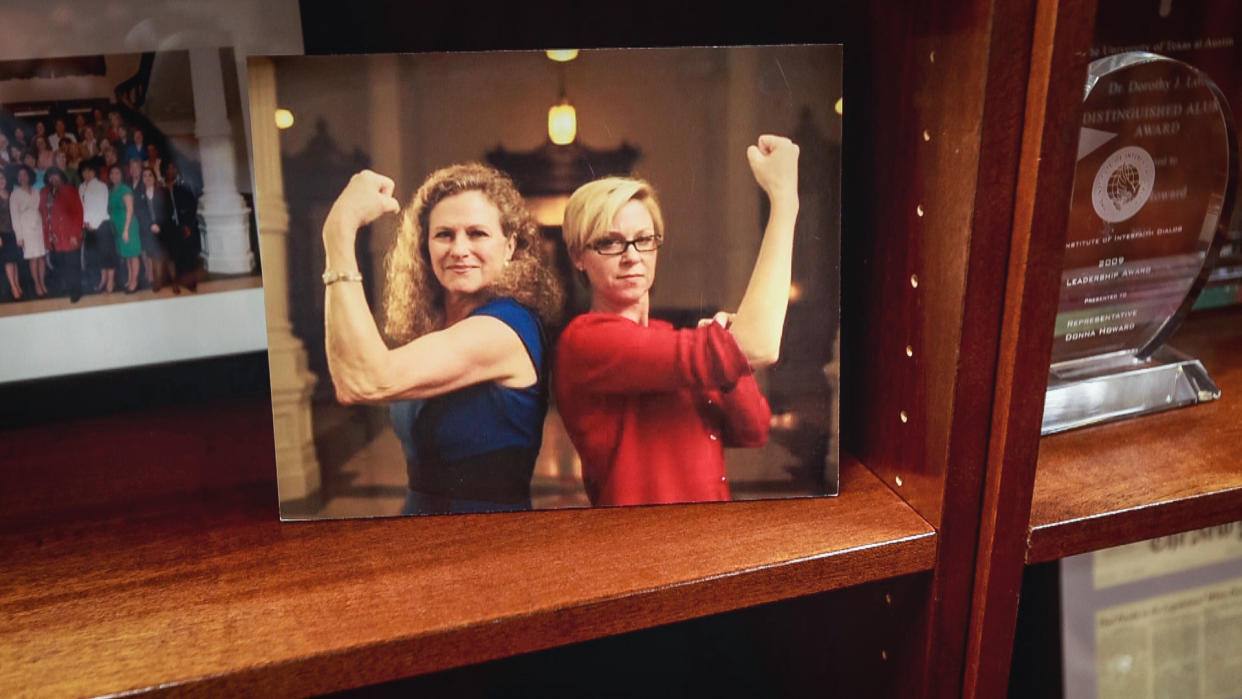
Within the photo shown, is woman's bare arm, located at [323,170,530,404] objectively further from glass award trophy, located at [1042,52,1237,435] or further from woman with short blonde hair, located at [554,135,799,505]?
glass award trophy, located at [1042,52,1237,435]

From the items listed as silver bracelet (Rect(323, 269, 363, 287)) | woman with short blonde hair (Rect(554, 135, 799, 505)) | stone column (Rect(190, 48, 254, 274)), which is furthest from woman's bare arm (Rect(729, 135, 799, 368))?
stone column (Rect(190, 48, 254, 274))

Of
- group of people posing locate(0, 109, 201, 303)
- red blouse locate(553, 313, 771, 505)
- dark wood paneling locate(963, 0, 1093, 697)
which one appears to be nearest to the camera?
dark wood paneling locate(963, 0, 1093, 697)

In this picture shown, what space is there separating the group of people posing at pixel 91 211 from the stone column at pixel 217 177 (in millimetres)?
14

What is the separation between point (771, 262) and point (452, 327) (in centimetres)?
20

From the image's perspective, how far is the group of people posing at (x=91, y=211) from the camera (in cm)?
71

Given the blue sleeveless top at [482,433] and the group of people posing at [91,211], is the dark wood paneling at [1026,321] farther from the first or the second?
the group of people posing at [91,211]

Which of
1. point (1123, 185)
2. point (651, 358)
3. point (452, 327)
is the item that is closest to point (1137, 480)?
point (1123, 185)

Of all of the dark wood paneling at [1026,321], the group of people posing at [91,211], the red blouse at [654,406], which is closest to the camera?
the dark wood paneling at [1026,321]

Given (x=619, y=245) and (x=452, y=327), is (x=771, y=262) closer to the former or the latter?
(x=619, y=245)

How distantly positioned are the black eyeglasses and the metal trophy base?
344 mm

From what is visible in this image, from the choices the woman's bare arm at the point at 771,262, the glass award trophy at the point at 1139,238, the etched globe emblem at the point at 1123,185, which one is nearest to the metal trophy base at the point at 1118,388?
the glass award trophy at the point at 1139,238

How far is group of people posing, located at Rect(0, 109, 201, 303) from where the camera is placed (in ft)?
2.32

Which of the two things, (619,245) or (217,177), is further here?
(217,177)

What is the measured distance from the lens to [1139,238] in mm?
750
